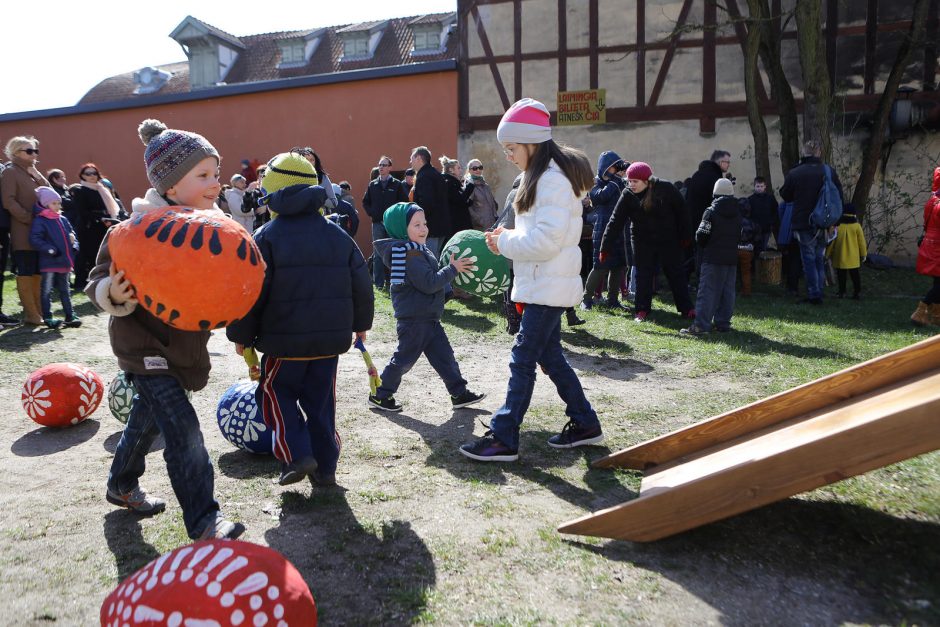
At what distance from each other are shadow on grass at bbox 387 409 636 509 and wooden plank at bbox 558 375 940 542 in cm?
65

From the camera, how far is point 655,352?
757 cm

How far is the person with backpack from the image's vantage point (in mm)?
10508

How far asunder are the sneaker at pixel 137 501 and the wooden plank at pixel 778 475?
2.16m

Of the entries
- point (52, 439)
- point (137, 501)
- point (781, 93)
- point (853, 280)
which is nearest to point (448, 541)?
point (137, 501)

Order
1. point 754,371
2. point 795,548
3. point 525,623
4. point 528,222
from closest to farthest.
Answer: point 525,623 < point 795,548 < point 528,222 < point 754,371

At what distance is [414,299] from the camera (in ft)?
18.1

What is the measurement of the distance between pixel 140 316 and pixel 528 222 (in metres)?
2.08

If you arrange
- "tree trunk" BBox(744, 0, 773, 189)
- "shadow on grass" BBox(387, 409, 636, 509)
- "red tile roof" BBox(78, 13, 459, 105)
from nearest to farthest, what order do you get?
"shadow on grass" BBox(387, 409, 636, 509) < "tree trunk" BBox(744, 0, 773, 189) < "red tile roof" BBox(78, 13, 459, 105)

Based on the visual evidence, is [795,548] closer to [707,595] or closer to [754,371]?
[707,595]

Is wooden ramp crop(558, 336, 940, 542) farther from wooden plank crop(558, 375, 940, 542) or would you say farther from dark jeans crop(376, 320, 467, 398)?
dark jeans crop(376, 320, 467, 398)

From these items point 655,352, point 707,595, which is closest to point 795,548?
point 707,595

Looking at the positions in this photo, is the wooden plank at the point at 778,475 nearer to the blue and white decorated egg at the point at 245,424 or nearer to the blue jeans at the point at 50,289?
the blue and white decorated egg at the point at 245,424

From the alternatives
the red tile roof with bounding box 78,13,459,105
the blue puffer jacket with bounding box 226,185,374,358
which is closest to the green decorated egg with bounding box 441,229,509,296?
the blue puffer jacket with bounding box 226,185,374,358

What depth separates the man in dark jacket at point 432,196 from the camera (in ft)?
36.6
